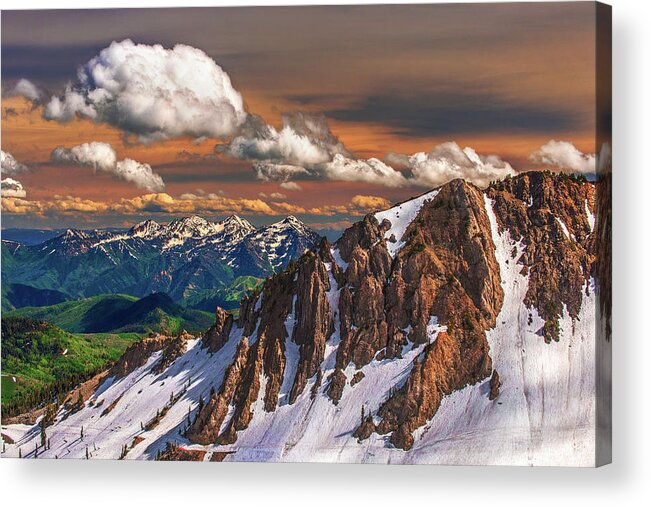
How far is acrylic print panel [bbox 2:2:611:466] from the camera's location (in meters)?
67.2

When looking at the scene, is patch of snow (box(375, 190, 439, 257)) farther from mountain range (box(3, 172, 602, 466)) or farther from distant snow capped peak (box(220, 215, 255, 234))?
distant snow capped peak (box(220, 215, 255, 234))

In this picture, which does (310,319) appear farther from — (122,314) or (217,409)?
(122,314)

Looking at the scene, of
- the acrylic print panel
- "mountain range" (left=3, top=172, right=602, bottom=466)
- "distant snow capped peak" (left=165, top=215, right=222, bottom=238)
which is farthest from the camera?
"distant snow capped peak" (left=165, top=215, right=222, bottom=238)

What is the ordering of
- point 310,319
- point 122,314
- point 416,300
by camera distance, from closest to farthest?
1. point 416,300
2. point 310,319
3. point 122,314

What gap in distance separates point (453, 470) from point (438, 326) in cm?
864

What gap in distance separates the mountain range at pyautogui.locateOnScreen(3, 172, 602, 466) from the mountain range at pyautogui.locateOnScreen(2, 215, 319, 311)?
306 cm

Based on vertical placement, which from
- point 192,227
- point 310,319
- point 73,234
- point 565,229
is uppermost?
point 192,227

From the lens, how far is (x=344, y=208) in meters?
74.1

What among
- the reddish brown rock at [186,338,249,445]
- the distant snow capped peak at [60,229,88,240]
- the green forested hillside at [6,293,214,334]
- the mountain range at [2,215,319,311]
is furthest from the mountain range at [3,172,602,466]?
the distant snow capped peak at [60,229,88,240]

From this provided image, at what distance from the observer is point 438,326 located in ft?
233

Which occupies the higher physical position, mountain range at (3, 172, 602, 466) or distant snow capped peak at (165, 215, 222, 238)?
distant snow capped peak at (165, 215, 222, 238)

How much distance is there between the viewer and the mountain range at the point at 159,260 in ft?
253

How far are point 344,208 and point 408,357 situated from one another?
991 cm

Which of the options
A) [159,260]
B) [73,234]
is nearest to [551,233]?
[73,234]
